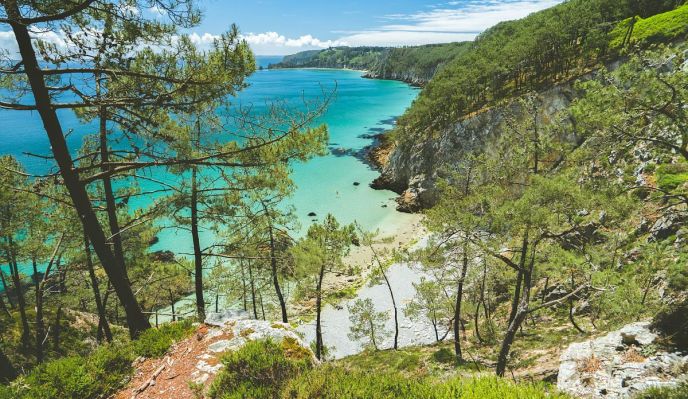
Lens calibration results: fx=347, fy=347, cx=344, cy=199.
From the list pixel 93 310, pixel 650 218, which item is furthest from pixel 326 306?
pixel 650 218

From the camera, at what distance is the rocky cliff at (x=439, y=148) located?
1727 inches

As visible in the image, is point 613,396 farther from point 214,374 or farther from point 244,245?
point 244,245

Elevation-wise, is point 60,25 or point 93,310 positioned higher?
point 60,25

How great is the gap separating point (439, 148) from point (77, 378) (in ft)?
154

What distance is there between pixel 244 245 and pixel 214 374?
740 centimetres

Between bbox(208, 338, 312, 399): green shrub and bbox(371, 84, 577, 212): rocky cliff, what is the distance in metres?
37.5

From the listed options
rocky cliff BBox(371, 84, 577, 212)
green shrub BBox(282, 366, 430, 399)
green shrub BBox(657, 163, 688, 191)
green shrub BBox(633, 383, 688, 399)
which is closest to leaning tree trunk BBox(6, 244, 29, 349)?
green shrub BBox(282, 366, 430, 399)

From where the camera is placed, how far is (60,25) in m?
Answer: 5.88

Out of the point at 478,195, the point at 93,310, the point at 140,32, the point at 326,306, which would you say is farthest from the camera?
the point at 326,306

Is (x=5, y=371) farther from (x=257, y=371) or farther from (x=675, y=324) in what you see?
(x=675, y=324)

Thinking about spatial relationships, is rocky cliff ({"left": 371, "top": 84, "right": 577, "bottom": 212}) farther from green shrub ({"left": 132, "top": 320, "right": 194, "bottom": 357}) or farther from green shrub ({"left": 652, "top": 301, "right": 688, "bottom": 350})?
green shrub ({"left": 132, "top": 320, "right": 194, "bottom": 357})

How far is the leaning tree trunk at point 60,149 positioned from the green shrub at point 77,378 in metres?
1.49

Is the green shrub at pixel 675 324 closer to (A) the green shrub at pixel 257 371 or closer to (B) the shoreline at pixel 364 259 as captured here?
(A) the green shrub at pixel 257 371

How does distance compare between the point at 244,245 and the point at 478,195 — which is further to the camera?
the point at 244,245
